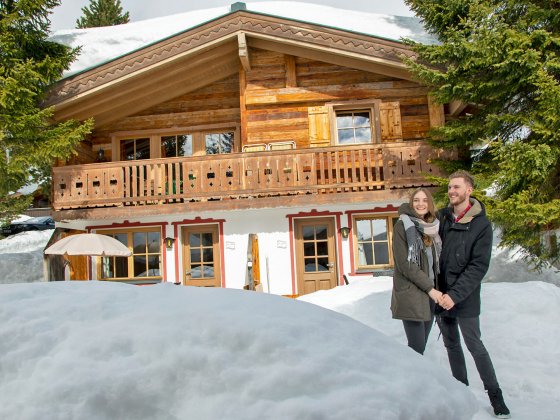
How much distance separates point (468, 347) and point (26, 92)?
10.1 m

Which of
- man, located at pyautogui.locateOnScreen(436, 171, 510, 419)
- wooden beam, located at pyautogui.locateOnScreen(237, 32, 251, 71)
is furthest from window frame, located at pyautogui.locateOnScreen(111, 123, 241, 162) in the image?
man, located at pyautogui.locateOnScreen(436, 171, 510, 419)

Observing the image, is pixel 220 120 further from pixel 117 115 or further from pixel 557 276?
pixel 557 276

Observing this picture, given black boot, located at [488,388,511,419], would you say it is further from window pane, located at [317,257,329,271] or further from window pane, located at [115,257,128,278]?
window pane, located at [115,257,128,278]

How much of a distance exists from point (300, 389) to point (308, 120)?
1092 cm

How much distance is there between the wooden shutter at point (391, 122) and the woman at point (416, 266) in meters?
8.44

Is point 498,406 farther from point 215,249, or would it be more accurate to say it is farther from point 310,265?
point 215,249

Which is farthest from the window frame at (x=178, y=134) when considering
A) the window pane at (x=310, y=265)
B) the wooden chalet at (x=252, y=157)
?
the window pane at (x=310, y=265)

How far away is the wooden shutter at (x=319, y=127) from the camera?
458 inches

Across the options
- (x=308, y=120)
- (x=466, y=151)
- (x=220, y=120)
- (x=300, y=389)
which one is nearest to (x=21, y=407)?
(x=300, y=389)

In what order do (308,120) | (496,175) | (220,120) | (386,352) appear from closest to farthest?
(386,352)
(496,175)
(308,120)
(220,120)

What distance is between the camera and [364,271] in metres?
11.2

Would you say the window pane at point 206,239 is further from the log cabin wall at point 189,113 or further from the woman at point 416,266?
the woman at point 416,266

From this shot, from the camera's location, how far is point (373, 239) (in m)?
11.5

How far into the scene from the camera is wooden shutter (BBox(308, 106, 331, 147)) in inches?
458
